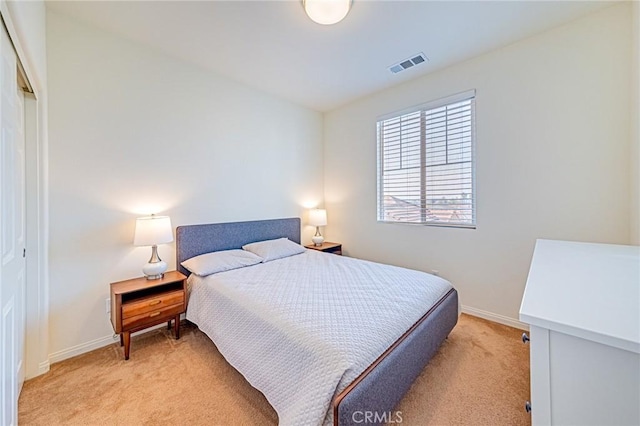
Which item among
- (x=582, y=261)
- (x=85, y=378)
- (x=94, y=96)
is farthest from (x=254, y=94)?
(x=582, y=261)

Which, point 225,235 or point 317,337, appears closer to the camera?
point 317,337

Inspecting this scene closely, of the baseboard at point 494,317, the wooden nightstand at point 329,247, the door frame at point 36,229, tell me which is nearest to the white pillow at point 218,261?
the door frame at point 36,229

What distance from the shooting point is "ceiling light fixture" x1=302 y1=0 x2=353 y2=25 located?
6.04ft

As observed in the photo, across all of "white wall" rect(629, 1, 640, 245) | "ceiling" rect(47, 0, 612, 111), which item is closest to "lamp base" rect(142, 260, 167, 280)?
"ceiling" rect(47, 0, 612, 111)

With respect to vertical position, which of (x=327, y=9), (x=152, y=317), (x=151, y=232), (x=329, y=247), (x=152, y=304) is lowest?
(x=152, y=317)

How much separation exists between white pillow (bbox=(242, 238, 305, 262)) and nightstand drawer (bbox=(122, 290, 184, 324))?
35.0 inches

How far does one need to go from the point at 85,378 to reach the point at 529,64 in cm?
455

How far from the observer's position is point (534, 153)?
2.39 metres

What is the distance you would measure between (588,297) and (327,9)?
88.8 inches

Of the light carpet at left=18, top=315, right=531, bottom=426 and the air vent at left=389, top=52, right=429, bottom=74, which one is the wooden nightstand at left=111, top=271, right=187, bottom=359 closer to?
the light carpet at left=18, top=315, right=531, bottom=426

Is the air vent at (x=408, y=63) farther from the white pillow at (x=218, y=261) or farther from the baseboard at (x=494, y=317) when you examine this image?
the baseboard at (x=494, y=317)

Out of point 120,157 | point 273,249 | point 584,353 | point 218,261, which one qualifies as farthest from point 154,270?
point 584,353

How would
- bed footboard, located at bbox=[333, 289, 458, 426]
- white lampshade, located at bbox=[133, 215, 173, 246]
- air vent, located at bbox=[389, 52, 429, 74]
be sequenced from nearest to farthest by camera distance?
bed footboard, located at bbox=[333, 289, 458, 426] < white lampshade, located at bbox=[133, 215, 173, 246] < air vent, located at bbox=[389, 52, 429, 74]

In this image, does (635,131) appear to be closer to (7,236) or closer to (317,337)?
(317,337)
